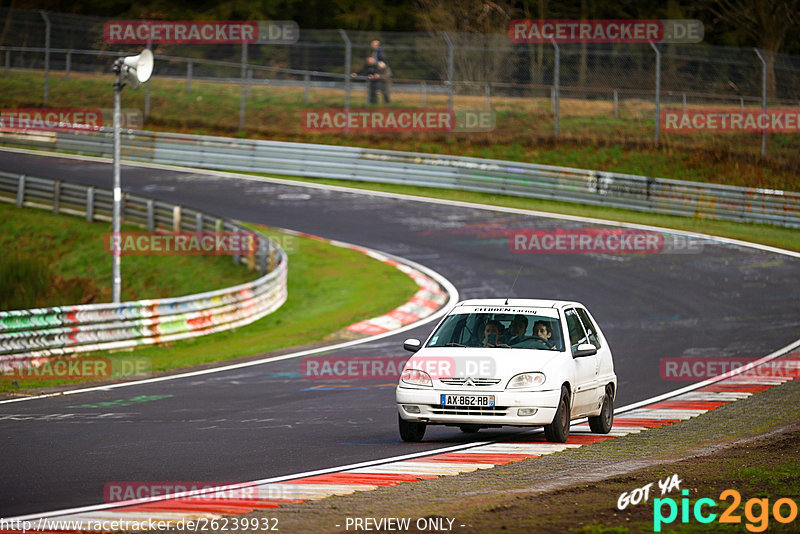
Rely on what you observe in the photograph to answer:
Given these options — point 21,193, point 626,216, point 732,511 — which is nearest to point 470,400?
point 732,511

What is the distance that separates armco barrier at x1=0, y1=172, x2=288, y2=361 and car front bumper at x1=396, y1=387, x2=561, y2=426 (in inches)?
319

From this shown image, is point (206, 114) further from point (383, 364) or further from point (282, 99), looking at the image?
point (383, 364)

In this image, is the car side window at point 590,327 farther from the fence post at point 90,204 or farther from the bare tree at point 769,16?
the bare tree at point 769,16

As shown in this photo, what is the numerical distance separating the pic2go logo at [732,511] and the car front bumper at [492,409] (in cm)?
321

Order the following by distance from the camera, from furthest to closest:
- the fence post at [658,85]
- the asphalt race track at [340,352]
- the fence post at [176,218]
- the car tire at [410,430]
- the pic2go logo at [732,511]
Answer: the fence post at [658,85] < the fence post at [176,218] < the car tire at [410,430] < the asphalt race track at [340,352] < the pic2go logo at [732,511]

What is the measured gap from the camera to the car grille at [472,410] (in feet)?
34.2

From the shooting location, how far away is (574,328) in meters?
11.9

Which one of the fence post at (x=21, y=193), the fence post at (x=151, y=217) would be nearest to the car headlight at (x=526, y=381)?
the fence post at (x=151, y=217)

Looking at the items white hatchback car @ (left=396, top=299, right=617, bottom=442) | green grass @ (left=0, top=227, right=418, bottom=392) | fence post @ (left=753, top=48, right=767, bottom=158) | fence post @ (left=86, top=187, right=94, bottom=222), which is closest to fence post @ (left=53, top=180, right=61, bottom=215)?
fence post @ (left=86, top=187, right=94, bottom=222)

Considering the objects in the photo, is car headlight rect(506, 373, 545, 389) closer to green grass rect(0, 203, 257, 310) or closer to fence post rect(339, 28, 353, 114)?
green grass rect(0, 203, 257, 310)

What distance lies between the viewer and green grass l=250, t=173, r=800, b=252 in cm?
3009

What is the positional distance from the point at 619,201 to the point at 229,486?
26954mm

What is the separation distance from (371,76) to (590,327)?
27.0 m

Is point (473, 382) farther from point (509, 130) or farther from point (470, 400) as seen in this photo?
point (509, 130)
